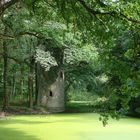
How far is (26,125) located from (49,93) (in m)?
10.0

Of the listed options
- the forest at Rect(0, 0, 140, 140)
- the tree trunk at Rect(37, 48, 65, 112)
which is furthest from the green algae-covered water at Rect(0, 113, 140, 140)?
the tree trunk at Rect(37, 48, 65, 112)

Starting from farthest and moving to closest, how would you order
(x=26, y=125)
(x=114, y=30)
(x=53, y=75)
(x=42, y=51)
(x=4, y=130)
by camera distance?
(x=53, y=75) < (x=42, y=51) < (x=26, y=125) < (x=4, y=130) < (x=114, y=30)

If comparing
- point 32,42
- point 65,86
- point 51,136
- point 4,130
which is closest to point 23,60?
point 32,42

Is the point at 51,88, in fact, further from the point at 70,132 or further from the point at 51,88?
the point at 70,132

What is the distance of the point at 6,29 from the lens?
19.4 meters

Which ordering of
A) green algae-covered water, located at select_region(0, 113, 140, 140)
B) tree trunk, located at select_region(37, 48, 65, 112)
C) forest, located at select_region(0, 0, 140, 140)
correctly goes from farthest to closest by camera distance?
tree trunk, located at select_region(37, 48, 65, 112) → green algae-covered water, located at select_region(0, 113, 140, 140) → forest, located at select_region(0, 0, 140, 140)

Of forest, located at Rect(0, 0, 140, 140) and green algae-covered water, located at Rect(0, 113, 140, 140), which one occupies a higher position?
forest, located at Rect(0, 0, 140, 140)

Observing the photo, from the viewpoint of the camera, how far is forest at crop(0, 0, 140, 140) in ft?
25.9

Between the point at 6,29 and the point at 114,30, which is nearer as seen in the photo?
the point at 114,30

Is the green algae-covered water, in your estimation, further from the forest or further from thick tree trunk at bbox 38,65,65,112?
thick tree trunk at bbox 38,65,65,112

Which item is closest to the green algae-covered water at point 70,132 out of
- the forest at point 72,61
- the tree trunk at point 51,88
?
the forest at point 72,61

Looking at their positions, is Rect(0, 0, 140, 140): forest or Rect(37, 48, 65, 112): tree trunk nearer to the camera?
Rect(0, 0, 140, 140): forest

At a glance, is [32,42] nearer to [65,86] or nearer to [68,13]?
[65,86]

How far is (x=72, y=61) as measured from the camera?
80.7 feet
